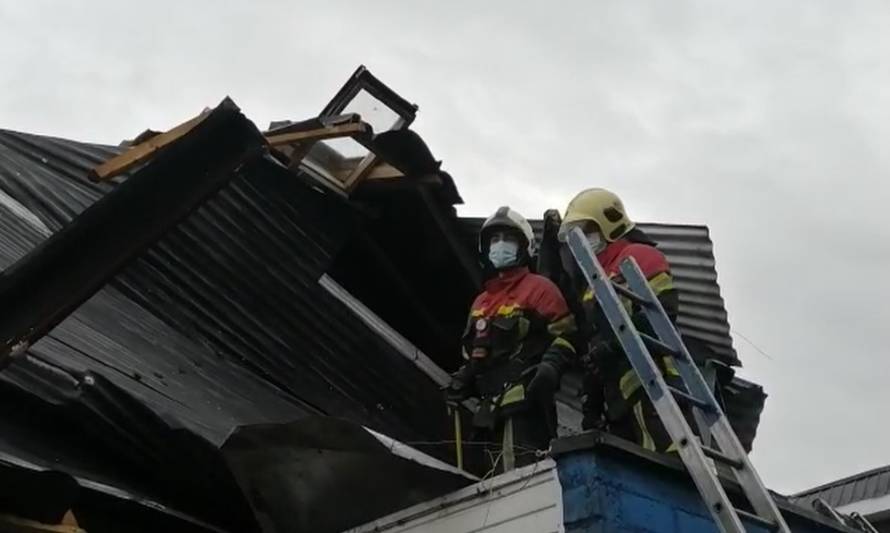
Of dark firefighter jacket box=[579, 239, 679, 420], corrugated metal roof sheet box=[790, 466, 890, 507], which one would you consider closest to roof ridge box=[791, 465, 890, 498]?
corrugated metal roof sheet box=[790, 466, 890, 507]

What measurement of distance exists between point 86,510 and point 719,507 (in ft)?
6.80

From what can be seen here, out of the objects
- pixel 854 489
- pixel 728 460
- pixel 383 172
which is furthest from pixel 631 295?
pixel 854 489

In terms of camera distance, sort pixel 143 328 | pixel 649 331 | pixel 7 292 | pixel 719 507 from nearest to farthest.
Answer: pixel 7 292 < pixel 719 507 < pixel 649 331 < pixel 143 328

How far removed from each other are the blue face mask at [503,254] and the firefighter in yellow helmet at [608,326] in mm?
250

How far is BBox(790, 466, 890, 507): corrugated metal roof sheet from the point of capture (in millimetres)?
9656

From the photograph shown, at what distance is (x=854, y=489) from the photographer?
9914 millimetres

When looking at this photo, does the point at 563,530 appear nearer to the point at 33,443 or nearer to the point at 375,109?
the point at 33,443

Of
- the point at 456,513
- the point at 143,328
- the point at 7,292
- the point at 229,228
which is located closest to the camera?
the point at 7,292

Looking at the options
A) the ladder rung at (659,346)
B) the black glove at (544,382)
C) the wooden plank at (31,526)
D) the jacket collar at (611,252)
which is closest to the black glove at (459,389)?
the black glove at (544,382)

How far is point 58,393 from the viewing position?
3641 millimetres

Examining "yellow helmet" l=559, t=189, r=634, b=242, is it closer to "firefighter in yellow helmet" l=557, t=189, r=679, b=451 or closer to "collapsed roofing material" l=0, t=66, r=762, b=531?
"firefighter in yellow helmet" l=557, t=189, r=679, b=451

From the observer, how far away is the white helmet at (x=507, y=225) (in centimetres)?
553

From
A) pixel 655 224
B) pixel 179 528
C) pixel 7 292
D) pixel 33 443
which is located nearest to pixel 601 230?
pixel 655 224

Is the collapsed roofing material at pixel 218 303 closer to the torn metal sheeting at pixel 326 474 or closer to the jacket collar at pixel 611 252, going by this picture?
the torn metal sheeting at pixel 326 474
